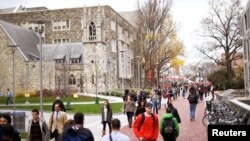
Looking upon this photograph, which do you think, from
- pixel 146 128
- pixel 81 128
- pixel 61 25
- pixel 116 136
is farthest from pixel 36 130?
pixel 61 25

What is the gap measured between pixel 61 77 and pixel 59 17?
680 inches

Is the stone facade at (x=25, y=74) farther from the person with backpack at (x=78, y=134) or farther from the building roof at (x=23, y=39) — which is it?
the person with backpack at (x=78, y=134)

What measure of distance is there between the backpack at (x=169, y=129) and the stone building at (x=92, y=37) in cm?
4864

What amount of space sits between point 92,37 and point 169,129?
54.2 metres

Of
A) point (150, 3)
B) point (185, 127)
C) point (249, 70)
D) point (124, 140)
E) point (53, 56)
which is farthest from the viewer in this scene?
point (53, 56)

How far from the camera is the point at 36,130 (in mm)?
10156

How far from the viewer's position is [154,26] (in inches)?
2306

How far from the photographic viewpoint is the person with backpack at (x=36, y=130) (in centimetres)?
1016

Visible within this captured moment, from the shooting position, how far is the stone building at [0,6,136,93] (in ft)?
205

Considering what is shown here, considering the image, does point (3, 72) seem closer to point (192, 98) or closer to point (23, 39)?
point (23, 39)

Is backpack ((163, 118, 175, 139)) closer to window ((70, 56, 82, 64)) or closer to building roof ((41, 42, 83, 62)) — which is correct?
building roof ((41, 42, 83, 62))

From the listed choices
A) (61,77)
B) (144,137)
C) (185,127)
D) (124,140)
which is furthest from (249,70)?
(124,140)

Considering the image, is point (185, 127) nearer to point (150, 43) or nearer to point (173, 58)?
point (150, 43)

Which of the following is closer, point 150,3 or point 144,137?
point 144,137
